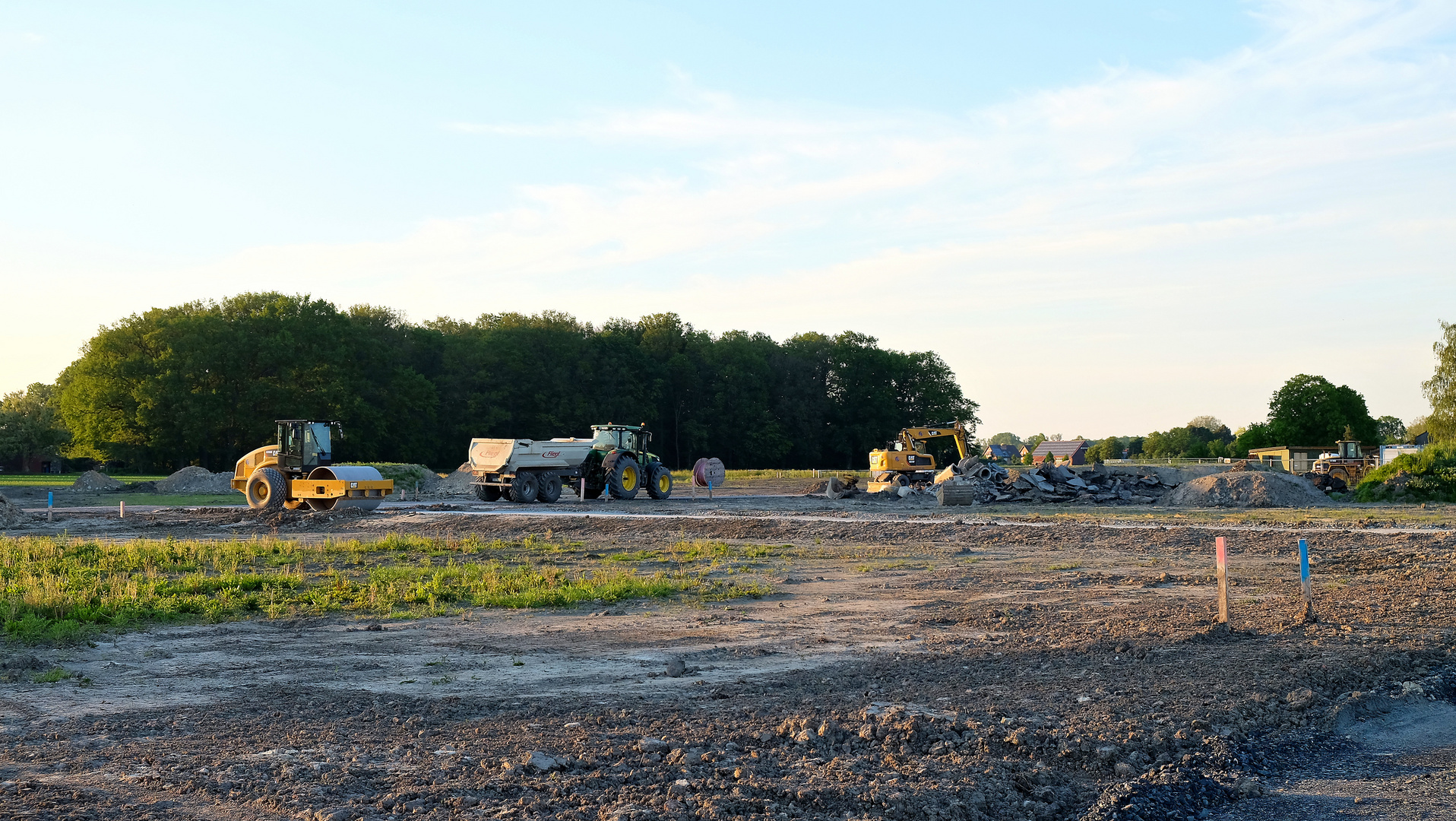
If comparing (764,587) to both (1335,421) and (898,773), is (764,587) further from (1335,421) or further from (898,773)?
(1335,421)

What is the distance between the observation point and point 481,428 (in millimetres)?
76938

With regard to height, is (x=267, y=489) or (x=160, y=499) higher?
(x=267, y=489)

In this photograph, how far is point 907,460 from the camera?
4341 centimetres

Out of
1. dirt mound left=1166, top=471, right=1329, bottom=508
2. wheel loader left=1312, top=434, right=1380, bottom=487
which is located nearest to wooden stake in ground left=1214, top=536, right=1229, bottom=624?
dirt mound left=1166, top=471, right=1329, bottom=508

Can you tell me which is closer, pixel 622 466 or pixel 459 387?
pixel 622 466

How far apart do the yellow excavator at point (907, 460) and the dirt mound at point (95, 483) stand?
32589 mm

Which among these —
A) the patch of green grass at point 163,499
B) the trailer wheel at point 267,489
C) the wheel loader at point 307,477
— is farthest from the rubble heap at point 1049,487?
the patch of green grass at point 163,499

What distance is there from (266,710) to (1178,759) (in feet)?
19.6

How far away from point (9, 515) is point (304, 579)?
17.2 meters

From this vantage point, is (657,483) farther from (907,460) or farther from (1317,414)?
(1317,414)

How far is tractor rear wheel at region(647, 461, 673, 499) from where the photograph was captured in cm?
3619

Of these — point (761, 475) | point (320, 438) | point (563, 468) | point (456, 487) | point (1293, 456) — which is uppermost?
point (320, 438)

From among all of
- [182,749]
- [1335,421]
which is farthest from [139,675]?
[1335,421]

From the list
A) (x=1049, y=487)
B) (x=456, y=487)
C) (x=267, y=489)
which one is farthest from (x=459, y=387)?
(x=1049, y=487)
